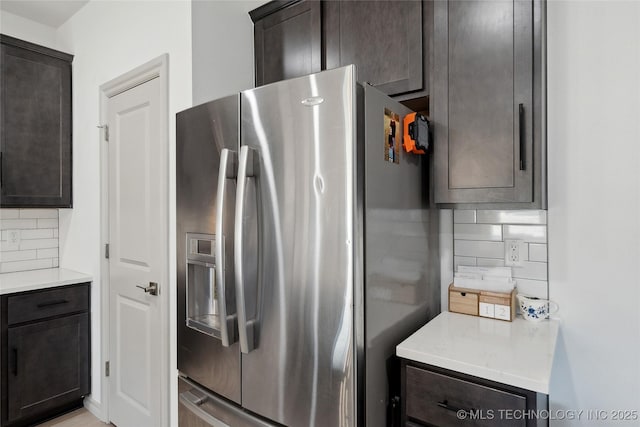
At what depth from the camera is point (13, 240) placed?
2736mm

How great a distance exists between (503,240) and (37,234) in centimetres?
326

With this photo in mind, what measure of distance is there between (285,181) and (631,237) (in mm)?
1300

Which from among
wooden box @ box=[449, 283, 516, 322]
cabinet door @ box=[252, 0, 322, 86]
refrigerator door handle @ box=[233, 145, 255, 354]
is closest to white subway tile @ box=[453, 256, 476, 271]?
wooden box @ box=[449, 283, 516, 322]

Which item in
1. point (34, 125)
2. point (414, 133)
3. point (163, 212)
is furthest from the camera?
point (34, 125)

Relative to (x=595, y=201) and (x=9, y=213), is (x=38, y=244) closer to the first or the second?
(x=9, y=213)

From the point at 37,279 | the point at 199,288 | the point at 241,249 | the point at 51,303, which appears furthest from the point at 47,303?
the point at 241,249

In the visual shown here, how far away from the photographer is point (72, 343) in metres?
2.51

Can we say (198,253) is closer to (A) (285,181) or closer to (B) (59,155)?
(A) (285,181)

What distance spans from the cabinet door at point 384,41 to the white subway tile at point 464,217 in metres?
0.59

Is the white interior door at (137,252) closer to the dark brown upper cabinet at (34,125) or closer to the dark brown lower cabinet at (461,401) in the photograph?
the dark brown upper cabinet at (34,125)

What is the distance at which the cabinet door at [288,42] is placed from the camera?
1.87 metres

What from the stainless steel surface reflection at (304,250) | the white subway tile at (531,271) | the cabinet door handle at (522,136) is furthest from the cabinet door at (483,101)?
the stainless steel surface reflection at (304,250)

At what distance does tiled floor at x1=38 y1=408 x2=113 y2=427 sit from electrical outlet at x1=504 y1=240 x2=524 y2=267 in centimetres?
266

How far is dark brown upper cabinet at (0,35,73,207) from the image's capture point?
2.46 metres
